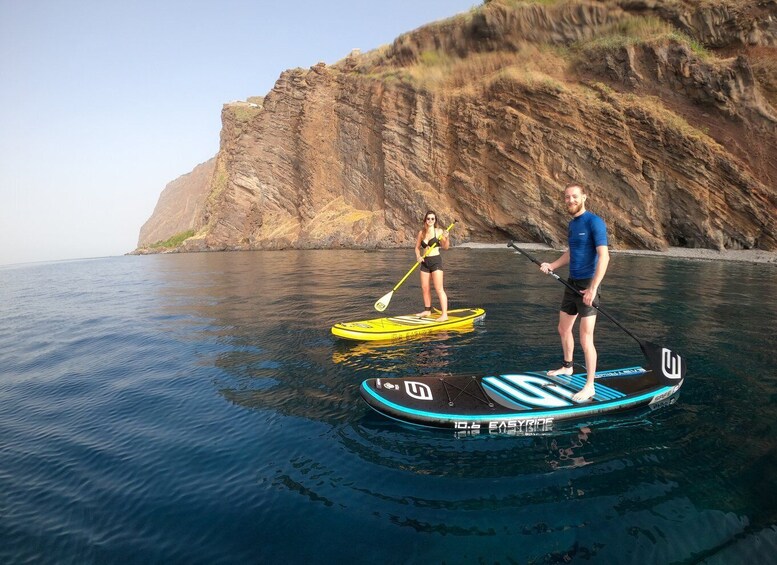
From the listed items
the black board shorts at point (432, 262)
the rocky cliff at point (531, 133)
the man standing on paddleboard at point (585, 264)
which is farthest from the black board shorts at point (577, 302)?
the rocky cliff at point (531, 133)

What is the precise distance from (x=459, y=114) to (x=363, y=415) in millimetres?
45953

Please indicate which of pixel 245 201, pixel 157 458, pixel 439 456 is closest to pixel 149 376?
pixel 157 458

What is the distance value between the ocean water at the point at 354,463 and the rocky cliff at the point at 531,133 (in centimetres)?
2919

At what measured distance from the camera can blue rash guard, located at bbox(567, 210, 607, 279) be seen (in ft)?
17.7

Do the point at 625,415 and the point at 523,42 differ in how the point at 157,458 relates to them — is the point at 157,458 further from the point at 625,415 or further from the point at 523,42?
the point at 523,42

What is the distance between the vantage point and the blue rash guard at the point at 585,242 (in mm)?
5391

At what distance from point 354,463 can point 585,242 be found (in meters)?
4.08

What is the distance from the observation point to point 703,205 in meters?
31.5

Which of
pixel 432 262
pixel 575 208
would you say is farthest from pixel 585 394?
pixel 432 262

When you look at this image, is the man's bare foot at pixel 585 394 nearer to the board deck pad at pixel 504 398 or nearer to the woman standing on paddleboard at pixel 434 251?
the board deck pad at pixel 504 398

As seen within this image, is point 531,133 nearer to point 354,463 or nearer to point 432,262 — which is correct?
point 432,262

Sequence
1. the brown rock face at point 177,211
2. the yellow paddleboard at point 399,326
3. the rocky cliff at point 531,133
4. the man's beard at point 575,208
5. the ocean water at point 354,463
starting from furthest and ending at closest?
1. the brown rock face at point 177,211
2. the rocky cliff at point 531,133
3. the yellow paddleboard at point 399,326
4. the man's beard at point 575,208
5. the ocean water at point 354,463

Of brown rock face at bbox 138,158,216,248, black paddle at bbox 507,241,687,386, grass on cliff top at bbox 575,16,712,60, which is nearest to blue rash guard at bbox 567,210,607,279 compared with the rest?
black paddle at bbox 507,241,687,386

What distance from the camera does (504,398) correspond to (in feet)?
17.8
